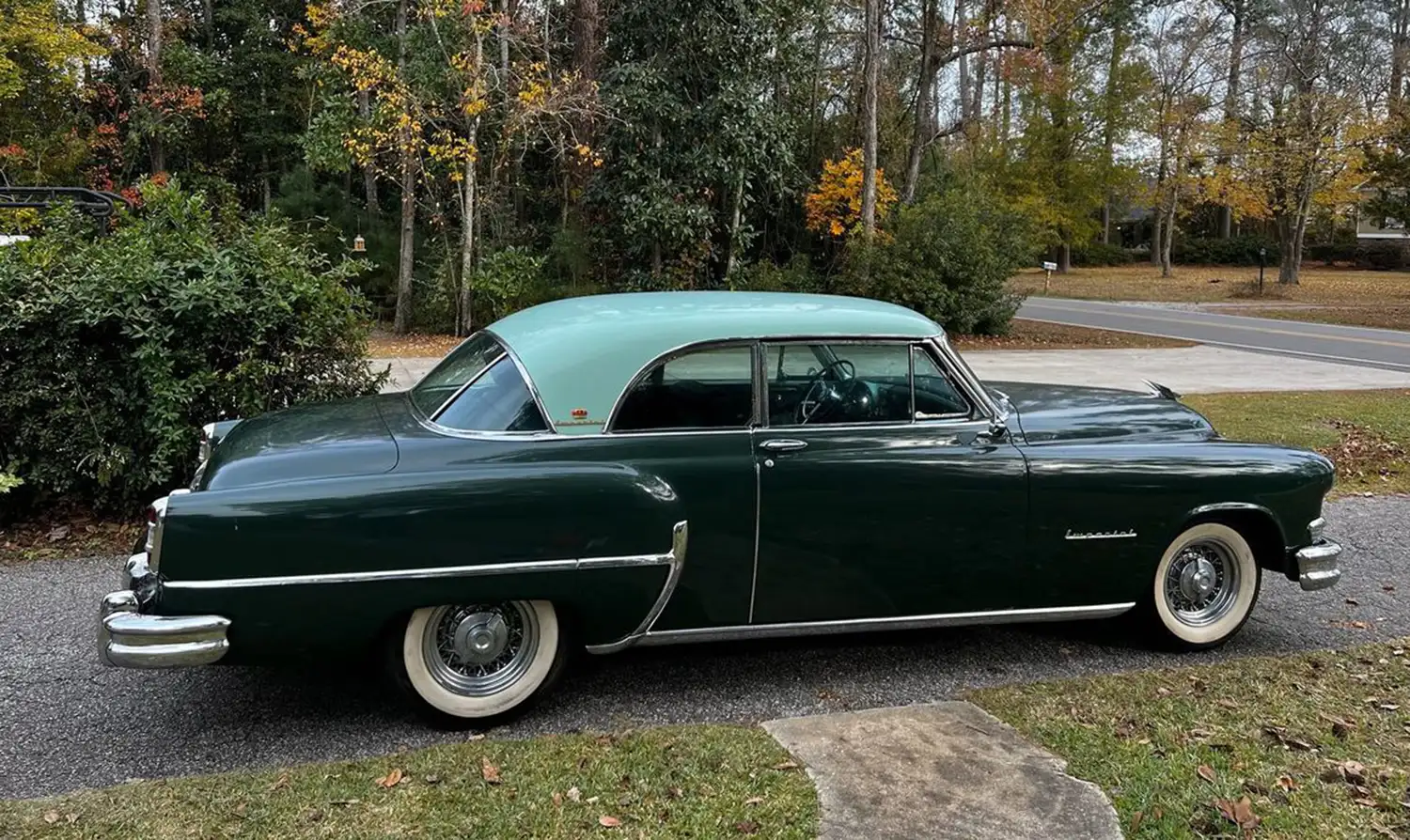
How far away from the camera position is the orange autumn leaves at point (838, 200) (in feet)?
65.6

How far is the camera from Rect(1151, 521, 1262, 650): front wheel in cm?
422

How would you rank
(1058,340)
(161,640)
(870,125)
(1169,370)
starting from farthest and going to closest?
(1058,340) < (870,125) < (1169,370) < (161,640)

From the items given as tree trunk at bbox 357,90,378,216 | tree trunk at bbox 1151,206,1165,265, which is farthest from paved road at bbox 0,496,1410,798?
tree trunk at bbox 1151,206,1165,265

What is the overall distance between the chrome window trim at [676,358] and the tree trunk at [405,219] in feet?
46.7

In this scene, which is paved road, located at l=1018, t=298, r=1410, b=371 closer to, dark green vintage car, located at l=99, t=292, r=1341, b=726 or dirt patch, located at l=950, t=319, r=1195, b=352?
dirt patch, located at l=950, t=319, r=1195, b=352

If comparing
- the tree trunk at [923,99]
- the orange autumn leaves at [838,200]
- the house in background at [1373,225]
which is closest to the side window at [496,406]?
the orange autumn leaves at [838,200]

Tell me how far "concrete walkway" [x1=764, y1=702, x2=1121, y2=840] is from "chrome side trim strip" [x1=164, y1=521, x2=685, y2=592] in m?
0.74

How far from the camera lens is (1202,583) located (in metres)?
4.25

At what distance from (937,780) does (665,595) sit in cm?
112

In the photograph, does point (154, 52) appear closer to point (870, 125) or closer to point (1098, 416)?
point (870, 125)

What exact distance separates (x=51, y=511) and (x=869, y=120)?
613 inches

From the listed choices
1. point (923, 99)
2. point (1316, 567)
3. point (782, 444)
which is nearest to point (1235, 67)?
point (923, 99)

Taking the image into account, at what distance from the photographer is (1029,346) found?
1795cm

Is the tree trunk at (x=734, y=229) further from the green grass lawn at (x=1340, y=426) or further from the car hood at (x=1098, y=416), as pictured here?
the car hood at (x=1098, y=416)
